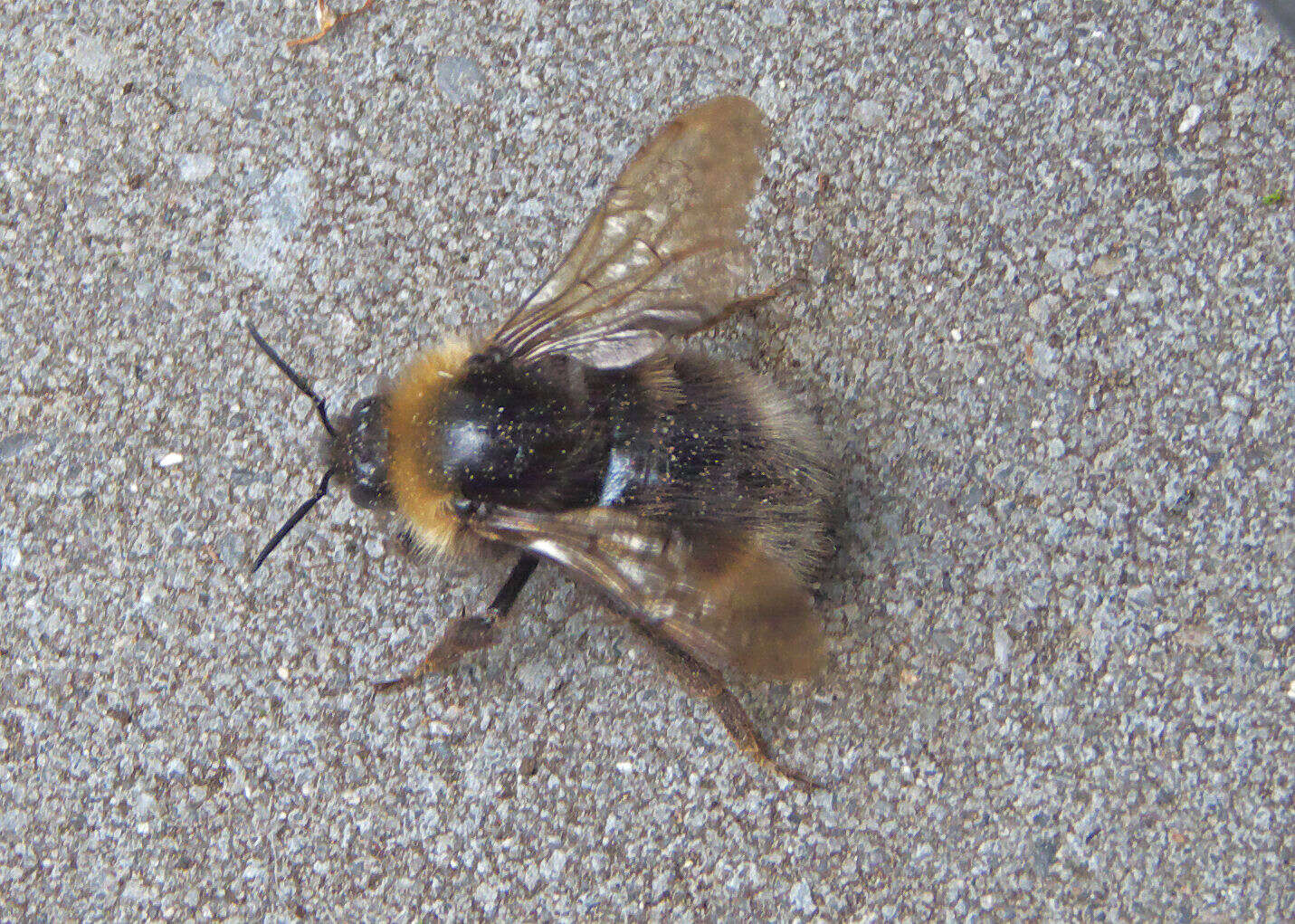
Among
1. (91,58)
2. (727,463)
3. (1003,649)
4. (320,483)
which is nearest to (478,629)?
(320,483)

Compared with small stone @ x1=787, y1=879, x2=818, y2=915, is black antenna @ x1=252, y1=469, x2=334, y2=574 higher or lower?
higher

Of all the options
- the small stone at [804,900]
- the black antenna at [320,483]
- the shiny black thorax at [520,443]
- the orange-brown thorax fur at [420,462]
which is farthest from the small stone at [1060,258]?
the black antenna at [320,483]

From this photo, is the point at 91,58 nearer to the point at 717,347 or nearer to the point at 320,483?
the point at 320,483

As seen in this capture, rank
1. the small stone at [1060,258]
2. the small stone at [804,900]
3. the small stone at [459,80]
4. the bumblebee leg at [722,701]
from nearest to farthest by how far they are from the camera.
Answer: the bumblebee leg at [722,701]
the small stone at [804,900]
the small stone at [1060,258]
the small stone at [459,80]

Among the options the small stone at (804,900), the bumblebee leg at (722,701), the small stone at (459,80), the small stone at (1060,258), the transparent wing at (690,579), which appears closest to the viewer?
the transparent wing at (690,579)

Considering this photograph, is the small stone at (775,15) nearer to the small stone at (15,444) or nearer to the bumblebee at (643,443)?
the bumblebee at (643,443)

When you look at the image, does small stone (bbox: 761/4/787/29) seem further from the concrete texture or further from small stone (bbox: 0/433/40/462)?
small stone (bbox: 0/433/40/462)

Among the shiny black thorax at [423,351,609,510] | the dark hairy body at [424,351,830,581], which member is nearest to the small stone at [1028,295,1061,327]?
the dark hairy body at [424,351,830,581]
